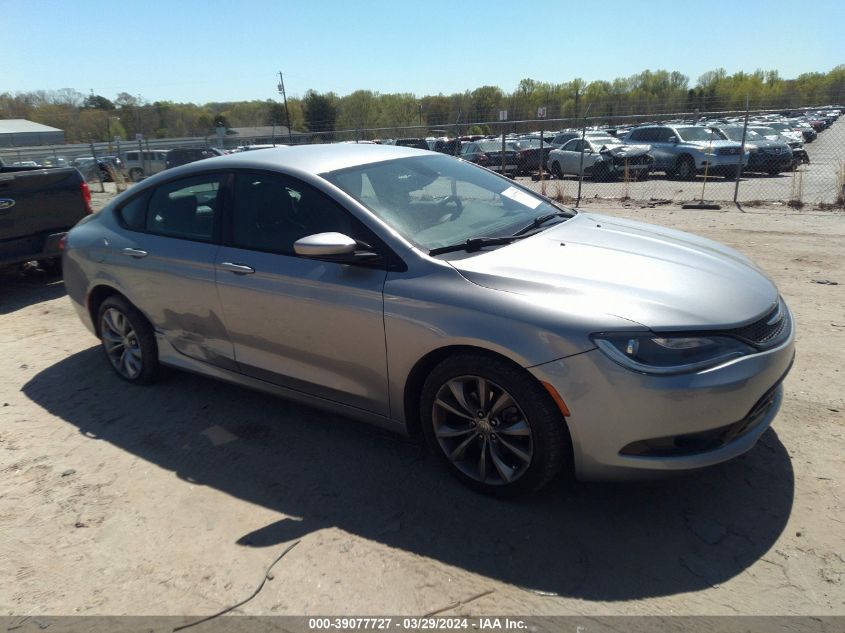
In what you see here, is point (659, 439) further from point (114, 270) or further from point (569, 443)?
point (114, 270)

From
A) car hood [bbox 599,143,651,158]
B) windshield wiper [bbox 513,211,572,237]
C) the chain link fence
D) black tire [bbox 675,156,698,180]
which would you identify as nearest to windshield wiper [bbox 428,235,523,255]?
windshield wiper [bbox 513,211,572,237]

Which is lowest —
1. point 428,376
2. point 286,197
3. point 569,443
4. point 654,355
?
point 569,443

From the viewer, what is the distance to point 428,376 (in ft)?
9.54

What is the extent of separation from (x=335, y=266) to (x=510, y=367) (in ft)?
3.62

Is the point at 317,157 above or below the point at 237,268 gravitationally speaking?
above

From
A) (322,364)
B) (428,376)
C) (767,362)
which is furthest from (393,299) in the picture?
(767,362)

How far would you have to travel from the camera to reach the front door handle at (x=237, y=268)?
3.46 meters

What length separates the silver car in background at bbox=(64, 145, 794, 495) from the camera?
8.12 ft

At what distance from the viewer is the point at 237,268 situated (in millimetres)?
3512

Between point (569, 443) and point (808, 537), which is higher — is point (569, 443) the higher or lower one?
the higher one

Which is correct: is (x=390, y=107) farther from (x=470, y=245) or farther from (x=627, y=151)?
(x=470, y=245)

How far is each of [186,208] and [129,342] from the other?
3.88ft

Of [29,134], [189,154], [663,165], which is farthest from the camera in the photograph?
[29,134]

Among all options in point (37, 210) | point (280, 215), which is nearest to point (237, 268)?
point (280, 215)
